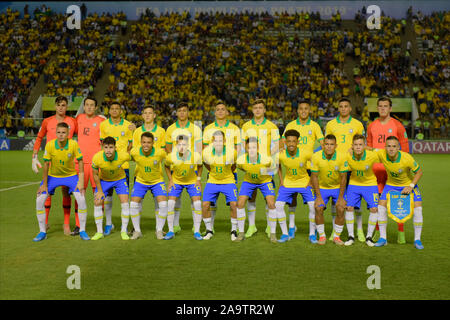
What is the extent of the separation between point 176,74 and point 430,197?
73.7 feet

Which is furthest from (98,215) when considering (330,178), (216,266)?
(330,178)

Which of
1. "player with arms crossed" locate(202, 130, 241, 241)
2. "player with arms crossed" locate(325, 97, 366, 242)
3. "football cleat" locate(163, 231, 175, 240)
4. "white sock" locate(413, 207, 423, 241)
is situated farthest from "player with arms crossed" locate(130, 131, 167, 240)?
"white sock" locate(413, 207, 423, 241)

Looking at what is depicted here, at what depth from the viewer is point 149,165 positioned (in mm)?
7809

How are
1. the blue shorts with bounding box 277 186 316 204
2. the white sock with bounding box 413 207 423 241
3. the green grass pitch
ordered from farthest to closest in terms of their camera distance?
1. the blue shorts with bounding box 277 186 316 204
2. the white sock with bounding box 413 207 423 241
3. the green grass pitch

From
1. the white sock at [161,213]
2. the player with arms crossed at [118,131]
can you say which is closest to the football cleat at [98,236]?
the player with arms crossed at [118,131]

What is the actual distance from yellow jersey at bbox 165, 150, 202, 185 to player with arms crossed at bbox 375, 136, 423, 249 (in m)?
2.91

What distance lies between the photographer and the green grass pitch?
5199 mm

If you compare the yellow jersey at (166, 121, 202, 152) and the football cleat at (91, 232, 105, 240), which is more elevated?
the yellow jersey at (166, 121, 202, 152)

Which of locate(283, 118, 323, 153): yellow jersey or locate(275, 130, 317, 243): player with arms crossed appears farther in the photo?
locate(283, 118, 323, 153): yellow jersey

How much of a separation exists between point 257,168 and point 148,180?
5.89 ft

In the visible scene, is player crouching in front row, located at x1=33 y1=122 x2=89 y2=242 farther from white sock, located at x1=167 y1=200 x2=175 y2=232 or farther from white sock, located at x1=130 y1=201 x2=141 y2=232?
white sock, located at x1=167 y1=200 x2=175 y2=232

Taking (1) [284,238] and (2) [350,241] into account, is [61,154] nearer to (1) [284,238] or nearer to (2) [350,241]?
(1) [284,238]

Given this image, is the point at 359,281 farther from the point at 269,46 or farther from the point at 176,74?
the point at 269,46

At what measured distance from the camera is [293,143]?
297 inches
